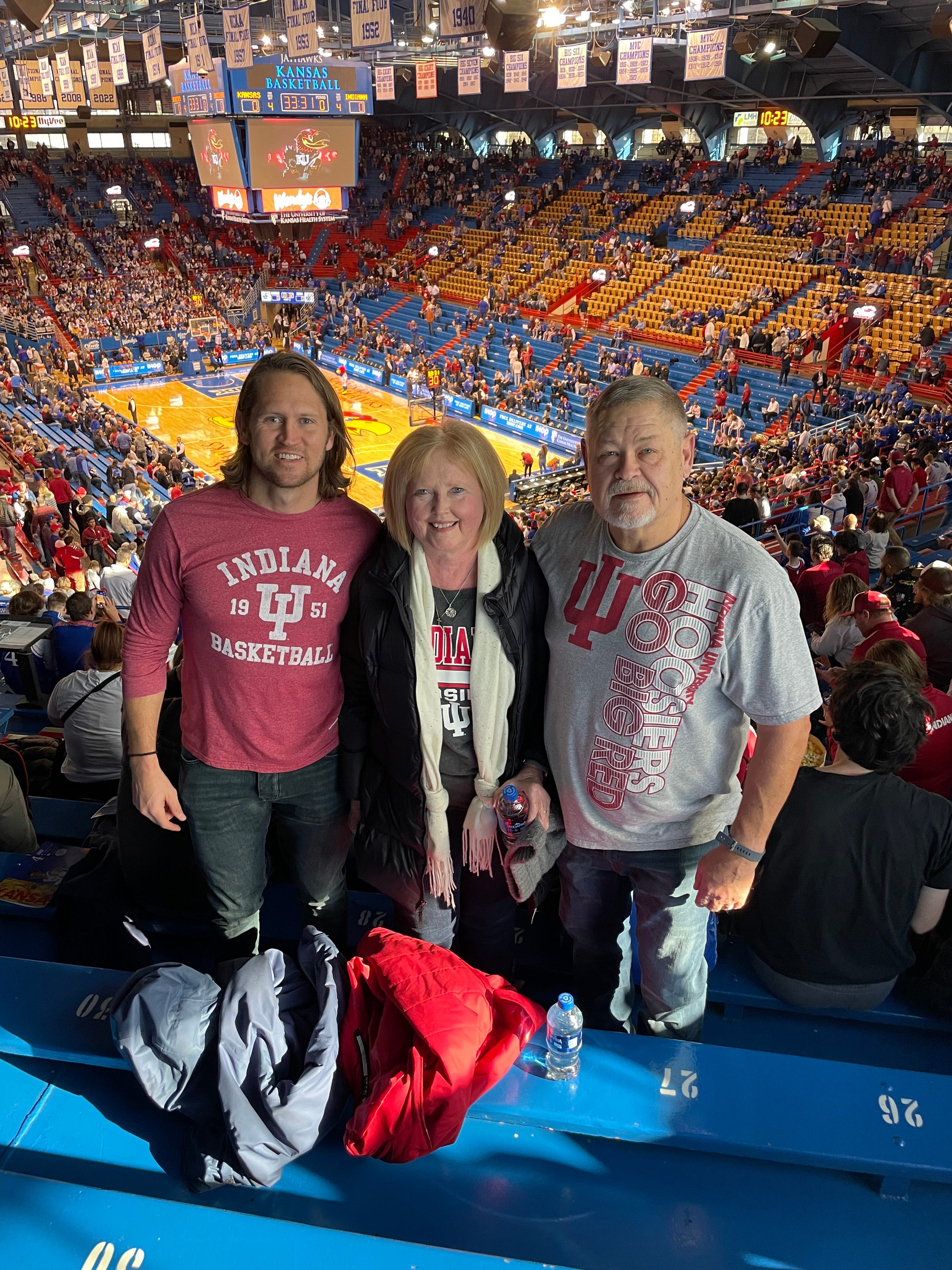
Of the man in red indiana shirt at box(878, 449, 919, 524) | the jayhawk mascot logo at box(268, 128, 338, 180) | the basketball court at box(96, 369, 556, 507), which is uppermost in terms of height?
the jayhawk mascot logo at box(268, 128, 338, 180)

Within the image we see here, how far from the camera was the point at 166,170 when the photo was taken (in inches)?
1636

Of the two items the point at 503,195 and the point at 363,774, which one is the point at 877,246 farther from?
the point at 363,774

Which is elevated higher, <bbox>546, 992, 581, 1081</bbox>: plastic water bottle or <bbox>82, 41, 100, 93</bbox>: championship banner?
<bbox>82, 41, 100, 93</bbox>: championship banner

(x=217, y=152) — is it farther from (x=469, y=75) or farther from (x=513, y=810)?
(x=513, y=810)

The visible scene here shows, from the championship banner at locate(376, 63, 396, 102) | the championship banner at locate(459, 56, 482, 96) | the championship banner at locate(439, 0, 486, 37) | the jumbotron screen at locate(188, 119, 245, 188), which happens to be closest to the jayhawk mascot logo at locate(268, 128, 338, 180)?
the jumbotron screen at locate(188, 119, 245, 188)

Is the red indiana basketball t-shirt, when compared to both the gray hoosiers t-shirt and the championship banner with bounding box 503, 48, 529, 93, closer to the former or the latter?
the gray hoosiers t-shirt

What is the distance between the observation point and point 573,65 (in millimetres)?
16594

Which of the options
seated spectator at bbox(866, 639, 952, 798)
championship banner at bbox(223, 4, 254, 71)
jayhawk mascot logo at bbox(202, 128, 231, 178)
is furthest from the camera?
jayhawk mascot logo at bbox(202, 128, 231, 178)

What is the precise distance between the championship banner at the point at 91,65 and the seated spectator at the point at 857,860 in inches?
1016

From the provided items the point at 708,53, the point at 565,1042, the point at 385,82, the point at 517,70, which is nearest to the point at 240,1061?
the point at 565,1042

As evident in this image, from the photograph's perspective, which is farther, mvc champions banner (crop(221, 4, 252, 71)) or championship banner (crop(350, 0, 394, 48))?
mvc champions banner (crop(221, 4, 252, 71))

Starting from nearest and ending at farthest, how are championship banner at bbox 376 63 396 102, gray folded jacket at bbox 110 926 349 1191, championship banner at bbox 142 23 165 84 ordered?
gray folded jacket at bbox 110 926 349 1191, championship banner at bbox 142 23 165 84, championship banner at bbox 376 63 396 102

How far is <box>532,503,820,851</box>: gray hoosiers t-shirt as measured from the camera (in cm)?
203

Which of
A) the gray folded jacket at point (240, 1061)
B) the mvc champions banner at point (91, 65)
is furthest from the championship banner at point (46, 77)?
the gray folded jacket at point (240, 1061)
